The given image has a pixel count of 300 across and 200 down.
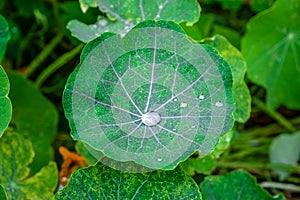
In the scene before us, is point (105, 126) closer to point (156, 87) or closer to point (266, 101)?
point (156, 87)

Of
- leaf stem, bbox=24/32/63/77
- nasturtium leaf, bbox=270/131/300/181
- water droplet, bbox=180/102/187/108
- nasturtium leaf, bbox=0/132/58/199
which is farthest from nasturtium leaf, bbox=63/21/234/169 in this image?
leaf stem, bbox=24/32/63/77

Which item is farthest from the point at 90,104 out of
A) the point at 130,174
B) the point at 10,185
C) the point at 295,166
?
the point at 295,166

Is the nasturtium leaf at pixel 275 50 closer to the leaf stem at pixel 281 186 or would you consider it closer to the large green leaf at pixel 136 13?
A: the leaf stem at pixel 281 186

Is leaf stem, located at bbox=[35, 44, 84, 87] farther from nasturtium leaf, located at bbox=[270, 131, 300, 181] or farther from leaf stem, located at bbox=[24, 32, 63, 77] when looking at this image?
nasturtium leaf, located at bbox=[270, 131, 300, 181]

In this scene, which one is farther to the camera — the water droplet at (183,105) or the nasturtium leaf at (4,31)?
the nasturtium leaf at (4,31)

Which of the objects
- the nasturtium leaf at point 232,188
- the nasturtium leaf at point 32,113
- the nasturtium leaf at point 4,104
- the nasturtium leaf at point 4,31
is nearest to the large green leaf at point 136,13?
the nasturtium leaf at point 4,31

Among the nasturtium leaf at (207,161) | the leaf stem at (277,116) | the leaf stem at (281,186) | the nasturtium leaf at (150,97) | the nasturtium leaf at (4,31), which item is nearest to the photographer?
the nasturtium leaf at (150,97)

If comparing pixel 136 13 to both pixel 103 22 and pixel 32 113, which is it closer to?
pixel 103 22
